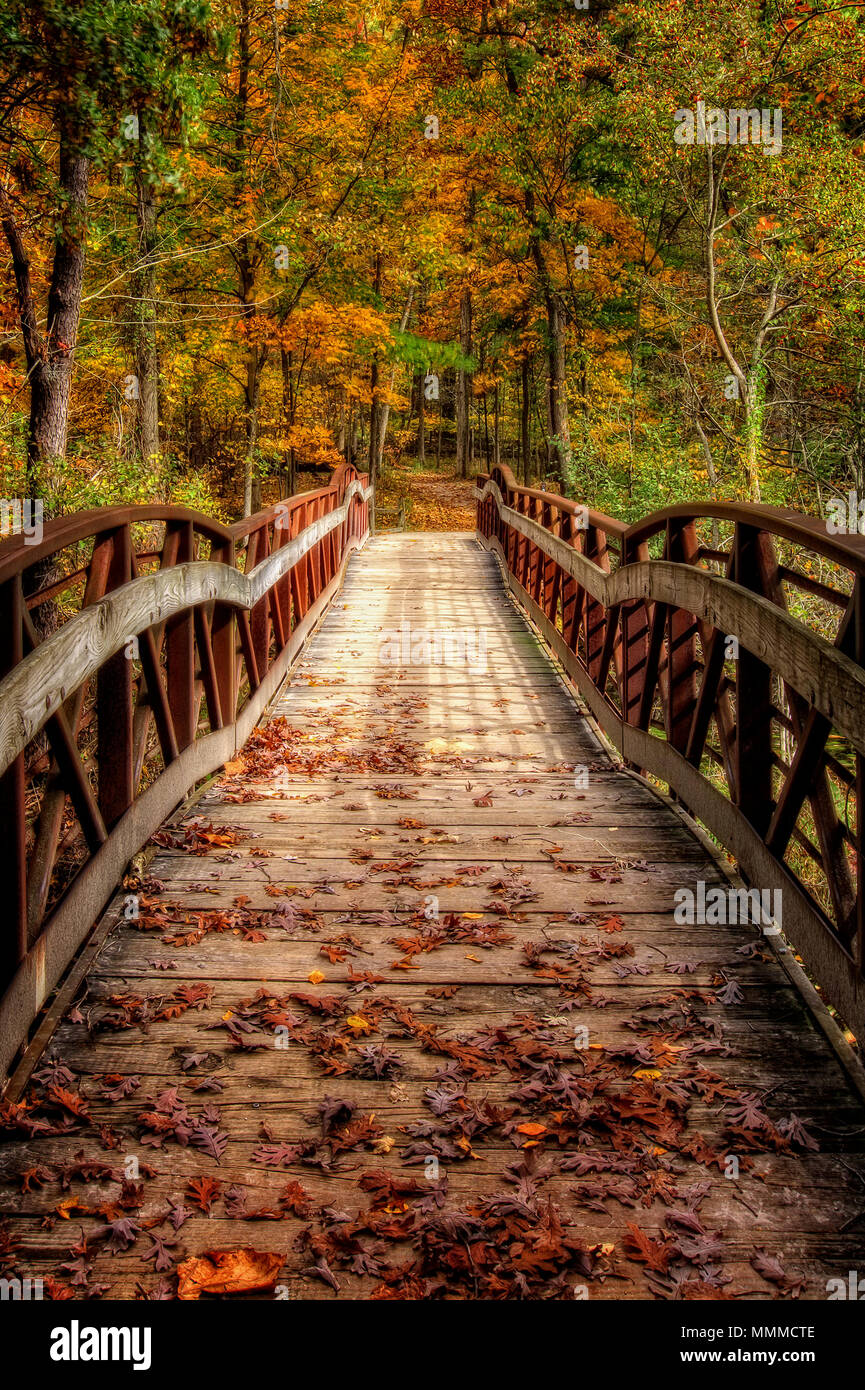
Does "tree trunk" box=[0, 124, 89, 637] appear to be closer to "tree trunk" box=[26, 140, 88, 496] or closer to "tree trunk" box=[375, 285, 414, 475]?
"tree trunk" box=[26, 140, 88, 496]

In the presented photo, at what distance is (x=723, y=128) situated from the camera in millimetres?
14516

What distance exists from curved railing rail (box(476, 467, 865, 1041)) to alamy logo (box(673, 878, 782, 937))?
0.15 feet

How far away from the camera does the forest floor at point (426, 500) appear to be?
29.5 m

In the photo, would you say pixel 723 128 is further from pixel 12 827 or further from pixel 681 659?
pixel 12 827

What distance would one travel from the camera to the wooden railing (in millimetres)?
2600

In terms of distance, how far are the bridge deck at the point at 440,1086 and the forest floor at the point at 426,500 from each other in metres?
25.6

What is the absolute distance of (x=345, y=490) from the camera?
15.6 metres

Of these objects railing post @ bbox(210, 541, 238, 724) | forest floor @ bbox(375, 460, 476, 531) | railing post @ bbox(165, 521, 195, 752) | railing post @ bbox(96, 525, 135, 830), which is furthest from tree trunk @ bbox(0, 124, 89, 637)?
forest floor @ bbox(375, 460, 476, 531)

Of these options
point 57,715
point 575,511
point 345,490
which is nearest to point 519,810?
point 57,715

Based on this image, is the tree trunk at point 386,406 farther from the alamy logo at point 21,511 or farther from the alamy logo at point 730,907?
the alamy logo at point 730,907

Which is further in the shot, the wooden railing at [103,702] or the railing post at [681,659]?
the railing post at [681,659]
